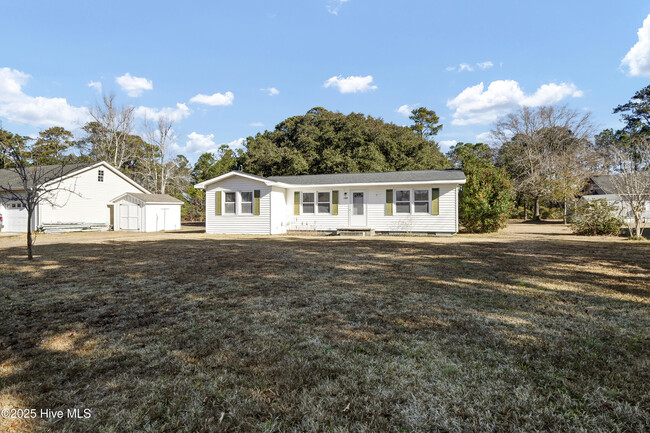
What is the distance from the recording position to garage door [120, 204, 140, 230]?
73.4ft

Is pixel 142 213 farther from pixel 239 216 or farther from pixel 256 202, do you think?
pixel 256 202

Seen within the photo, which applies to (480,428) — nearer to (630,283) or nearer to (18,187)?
(630,283)

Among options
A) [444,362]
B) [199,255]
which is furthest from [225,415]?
[199,255]

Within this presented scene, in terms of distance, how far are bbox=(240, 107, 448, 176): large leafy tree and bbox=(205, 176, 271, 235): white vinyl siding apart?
944 centimetres

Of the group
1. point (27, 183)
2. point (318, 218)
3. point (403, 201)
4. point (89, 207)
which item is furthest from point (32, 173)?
point (403, 201)

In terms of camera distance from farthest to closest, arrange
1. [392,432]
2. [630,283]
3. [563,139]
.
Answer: [563,139] < [630,283] < [392,432]

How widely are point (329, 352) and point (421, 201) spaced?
14849 millimetres

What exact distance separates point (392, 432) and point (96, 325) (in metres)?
3.62

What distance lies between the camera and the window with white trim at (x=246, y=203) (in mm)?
17719

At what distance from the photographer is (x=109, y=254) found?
385 inches

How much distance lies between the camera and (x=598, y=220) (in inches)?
603

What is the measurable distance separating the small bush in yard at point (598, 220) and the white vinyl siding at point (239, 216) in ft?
52.2

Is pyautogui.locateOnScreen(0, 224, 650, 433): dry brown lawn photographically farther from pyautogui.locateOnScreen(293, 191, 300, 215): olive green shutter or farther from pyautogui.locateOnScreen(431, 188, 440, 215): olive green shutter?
pyautogui.locateOnScreen(293, 191, 300, 215): olive green shutter

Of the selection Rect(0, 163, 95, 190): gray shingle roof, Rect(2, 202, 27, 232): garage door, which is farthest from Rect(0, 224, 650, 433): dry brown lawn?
Rect(2, 202, 27, 232): garage door
